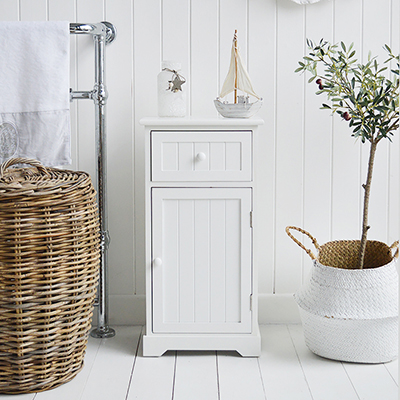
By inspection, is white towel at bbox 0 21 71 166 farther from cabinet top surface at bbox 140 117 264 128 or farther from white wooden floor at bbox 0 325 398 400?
white wooden floor at bbox 0 325 398 400

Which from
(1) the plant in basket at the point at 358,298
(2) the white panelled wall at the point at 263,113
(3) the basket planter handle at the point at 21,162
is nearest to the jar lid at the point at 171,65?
(2) the white panelled wall at the point at 263,113

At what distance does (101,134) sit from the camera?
6.23 feet

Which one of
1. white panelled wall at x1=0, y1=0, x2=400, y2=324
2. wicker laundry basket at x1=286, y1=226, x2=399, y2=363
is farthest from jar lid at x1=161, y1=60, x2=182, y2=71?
wicker laundry basket at x1=286, y1=226, x2=399, y2=363

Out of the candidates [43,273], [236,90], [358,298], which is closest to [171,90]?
[236,90]

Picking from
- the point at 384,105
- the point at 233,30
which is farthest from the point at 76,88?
the point at 384,105

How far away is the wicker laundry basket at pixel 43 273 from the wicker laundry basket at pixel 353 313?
670 millimetres

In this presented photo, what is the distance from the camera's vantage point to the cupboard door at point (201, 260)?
175 cm

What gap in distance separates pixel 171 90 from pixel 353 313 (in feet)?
2.90

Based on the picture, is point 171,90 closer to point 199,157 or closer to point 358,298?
point 199,157

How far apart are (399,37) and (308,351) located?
3.57ft

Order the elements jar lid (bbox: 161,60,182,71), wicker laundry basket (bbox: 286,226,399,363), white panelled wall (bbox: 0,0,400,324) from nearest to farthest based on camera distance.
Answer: wicker laundry basket (bbox: 286,226,399,363)
jar lid (bbox: 161,60,182,71)
white panelled wall (bbox: 0,0,400,324)

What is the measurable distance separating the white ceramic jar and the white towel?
30cm

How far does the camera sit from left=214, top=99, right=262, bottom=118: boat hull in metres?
1.75

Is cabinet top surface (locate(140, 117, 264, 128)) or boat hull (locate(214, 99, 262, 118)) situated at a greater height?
boat hull (locate(214, 99, 262, 118))
